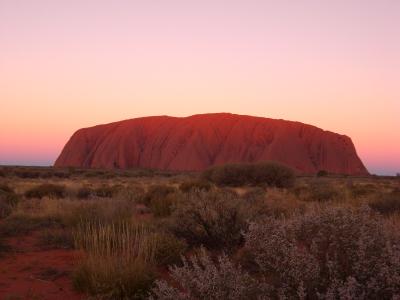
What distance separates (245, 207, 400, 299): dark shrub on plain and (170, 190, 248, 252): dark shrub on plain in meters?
2.98

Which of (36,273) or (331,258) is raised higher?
(331,258)

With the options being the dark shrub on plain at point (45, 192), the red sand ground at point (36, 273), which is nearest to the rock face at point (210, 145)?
the dark shrub on plain at point (45, 192)

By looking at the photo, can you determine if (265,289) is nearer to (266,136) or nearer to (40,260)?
(40,260)

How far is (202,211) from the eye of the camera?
23.6 ft

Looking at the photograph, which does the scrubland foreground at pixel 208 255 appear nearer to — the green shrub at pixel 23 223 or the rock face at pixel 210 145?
the green shrub at pixel 23 223

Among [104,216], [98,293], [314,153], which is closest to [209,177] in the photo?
[104,216]

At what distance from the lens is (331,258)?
3.55m

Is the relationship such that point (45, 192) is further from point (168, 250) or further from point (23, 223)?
point (168, 250)

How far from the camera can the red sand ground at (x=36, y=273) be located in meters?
5.11

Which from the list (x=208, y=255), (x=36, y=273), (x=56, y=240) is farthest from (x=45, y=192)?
(x=208, y=255)

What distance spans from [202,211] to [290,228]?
3.28m

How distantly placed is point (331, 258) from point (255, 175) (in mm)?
22787

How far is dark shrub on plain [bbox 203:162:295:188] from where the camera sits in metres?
25.5

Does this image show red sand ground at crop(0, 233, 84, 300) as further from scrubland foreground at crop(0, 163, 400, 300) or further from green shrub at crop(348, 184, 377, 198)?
green shrub at crop(348, 184, 377, 198)
